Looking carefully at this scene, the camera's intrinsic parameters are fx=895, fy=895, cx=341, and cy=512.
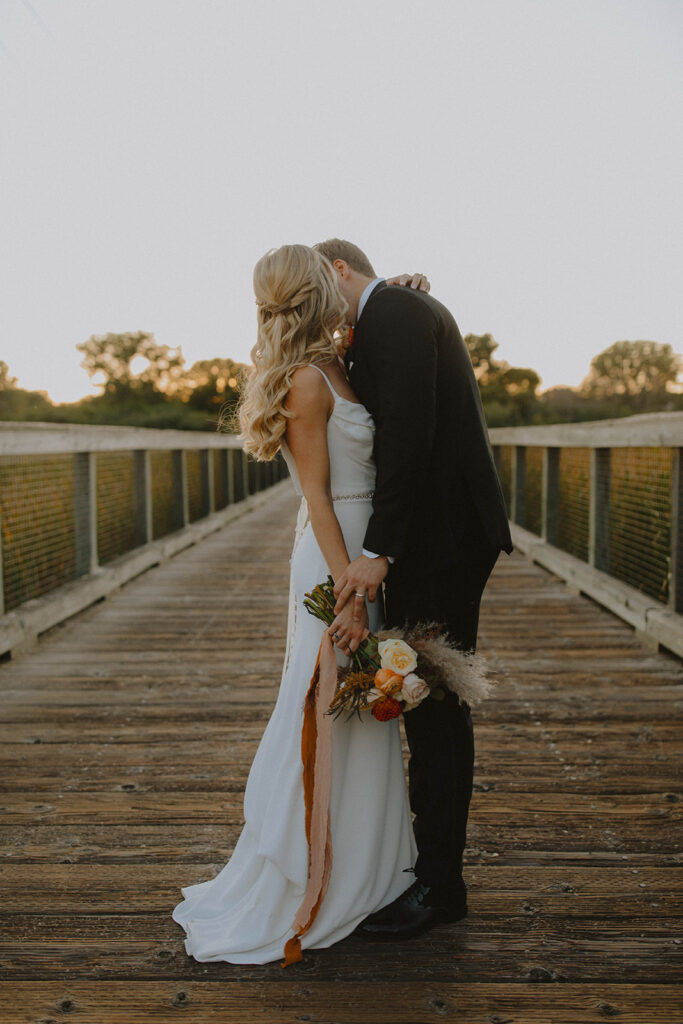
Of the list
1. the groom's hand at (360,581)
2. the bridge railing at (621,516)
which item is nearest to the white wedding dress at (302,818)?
the groom's hand at (360,581)

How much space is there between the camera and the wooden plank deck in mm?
1745

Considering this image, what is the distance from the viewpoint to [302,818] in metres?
1.95

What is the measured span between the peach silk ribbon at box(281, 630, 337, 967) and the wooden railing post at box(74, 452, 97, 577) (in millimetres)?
3901

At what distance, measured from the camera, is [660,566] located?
5078mm

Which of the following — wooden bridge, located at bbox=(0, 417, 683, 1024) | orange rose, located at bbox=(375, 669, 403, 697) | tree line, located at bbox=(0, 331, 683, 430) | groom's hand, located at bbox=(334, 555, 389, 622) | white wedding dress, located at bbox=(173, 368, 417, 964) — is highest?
tree line, located at bbox=(0, 331, 683, 430)

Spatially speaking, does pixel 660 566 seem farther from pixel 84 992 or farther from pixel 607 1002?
pixel 84 992

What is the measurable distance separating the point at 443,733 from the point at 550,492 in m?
5.28

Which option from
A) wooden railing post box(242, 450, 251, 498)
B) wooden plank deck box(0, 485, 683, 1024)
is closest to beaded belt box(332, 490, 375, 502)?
wooden plank deck box(0, 485, 683, 1024)

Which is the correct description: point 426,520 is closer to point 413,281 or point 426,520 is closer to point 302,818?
point 413,281

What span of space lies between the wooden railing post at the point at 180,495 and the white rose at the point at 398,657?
6903mm

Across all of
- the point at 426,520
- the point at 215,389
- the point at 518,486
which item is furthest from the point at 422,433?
the point at 215,389

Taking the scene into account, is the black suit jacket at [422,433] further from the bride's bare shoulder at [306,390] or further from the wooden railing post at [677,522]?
the wooden railing post at [677,522]

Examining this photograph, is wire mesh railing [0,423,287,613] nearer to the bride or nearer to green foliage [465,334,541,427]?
the bride

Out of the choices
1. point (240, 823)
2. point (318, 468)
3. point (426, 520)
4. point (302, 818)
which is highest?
point (318, 468)
